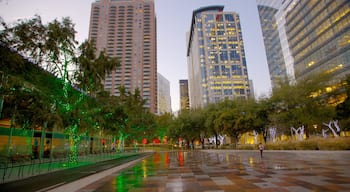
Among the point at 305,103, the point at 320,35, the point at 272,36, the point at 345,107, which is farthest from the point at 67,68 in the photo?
the point at 272,36

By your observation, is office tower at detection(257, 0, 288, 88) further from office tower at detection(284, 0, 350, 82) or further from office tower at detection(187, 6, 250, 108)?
office tower at detection(187, 6, 250, 108)

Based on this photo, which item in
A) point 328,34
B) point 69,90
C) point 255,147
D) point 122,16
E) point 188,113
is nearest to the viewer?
point 69,90

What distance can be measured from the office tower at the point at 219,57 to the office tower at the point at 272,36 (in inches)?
1040

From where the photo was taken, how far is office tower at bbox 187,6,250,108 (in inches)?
5037

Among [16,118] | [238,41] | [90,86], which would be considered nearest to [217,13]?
[238,41]

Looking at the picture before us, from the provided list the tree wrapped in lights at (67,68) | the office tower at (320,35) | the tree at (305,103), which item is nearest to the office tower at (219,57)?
the office tower at (320,35)

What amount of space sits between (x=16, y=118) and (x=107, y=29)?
14202cm

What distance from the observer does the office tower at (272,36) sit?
9569 centimetres

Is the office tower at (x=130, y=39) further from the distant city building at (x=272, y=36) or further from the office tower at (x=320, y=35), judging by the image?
the office tower at (x=320, y=35)

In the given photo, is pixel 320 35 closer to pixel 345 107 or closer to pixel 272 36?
pixel 272 36

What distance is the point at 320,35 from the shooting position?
64.0 metres

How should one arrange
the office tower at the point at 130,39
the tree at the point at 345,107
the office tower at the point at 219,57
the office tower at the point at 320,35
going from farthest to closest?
the office tower at the point at 130,39, the office tower at the point at 219,57, the office tower at the point at 320,35, the tree at the point at 345,107

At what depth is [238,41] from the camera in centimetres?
14275

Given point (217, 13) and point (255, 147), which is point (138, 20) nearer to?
point (217, 13)
